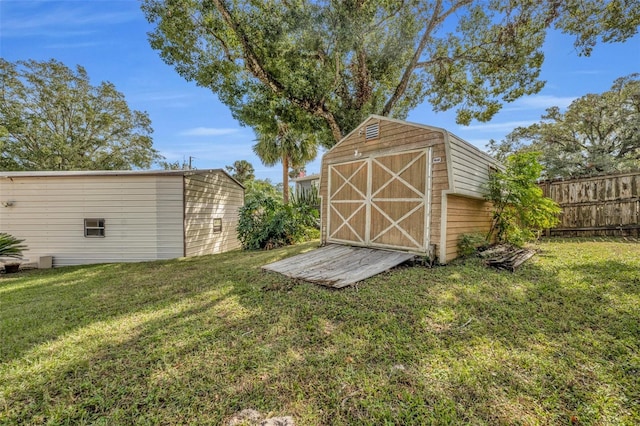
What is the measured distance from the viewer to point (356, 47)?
7859 mm

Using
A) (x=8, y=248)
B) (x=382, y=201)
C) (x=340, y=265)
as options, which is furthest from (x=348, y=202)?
(x=8, y=248)

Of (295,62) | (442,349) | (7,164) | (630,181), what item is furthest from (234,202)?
(7,164)

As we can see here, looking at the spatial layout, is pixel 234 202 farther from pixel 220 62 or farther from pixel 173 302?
pixel 173 302

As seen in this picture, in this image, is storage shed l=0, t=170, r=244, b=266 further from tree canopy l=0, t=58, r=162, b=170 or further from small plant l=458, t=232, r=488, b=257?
tree canopy l=0, t=58, r=162, b=170

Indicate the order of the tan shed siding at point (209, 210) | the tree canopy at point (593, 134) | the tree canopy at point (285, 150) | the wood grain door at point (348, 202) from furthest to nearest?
the tree canopy at point (285, 150), the tree canopy at point (593, 134), the tan shed siding at point (209, 210), the wood grain door at point (348, 202)

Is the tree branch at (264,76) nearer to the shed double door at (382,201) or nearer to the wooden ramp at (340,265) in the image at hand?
the shed double door at (382,201)

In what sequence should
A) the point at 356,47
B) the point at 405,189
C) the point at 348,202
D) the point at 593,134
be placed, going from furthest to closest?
the point at 593,134 < the point at 356,47 < the point at 348,202 < the point at 405,189

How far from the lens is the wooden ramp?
4.32m

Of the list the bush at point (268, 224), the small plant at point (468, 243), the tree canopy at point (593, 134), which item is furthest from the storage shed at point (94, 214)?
the tree canopy at point (593, 134)

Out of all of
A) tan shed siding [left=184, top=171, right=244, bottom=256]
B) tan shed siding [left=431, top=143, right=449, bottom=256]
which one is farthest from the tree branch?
tan shed siding [left=431, top=143, right=449, bottom=256]

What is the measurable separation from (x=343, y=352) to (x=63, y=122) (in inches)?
894

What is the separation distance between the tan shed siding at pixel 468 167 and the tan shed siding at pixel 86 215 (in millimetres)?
8466

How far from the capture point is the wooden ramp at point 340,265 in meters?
4.32

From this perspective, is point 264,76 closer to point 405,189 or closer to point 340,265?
point 405,189
